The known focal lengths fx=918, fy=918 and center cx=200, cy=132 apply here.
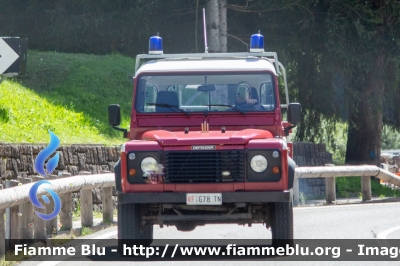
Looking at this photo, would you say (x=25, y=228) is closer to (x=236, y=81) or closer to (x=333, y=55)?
(x=236, y=81)

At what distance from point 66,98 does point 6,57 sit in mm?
11432

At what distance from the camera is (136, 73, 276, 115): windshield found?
1144 cm

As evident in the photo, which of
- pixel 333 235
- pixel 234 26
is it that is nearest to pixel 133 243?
pixel 333 235

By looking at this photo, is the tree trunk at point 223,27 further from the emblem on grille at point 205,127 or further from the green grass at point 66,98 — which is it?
the emblem on grille at point 205,127

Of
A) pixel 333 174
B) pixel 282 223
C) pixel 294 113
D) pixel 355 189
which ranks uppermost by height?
pixel 294 113

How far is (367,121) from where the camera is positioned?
27.1 m

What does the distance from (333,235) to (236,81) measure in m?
2.54

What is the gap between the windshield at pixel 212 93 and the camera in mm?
11438

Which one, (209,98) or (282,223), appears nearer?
(282,223)

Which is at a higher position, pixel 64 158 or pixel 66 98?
Answer: pixel 66 98

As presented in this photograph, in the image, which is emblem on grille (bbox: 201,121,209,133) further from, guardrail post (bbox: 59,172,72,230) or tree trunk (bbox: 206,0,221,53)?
tree trunk (bbox: 206,0,221,53)

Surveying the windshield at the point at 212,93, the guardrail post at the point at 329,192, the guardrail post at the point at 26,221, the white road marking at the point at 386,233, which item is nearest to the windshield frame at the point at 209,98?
the windshield at the point at 212,93

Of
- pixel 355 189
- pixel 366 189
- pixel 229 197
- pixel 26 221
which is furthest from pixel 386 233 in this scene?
pixel 355 189

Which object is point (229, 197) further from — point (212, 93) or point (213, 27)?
point (213, 27)
